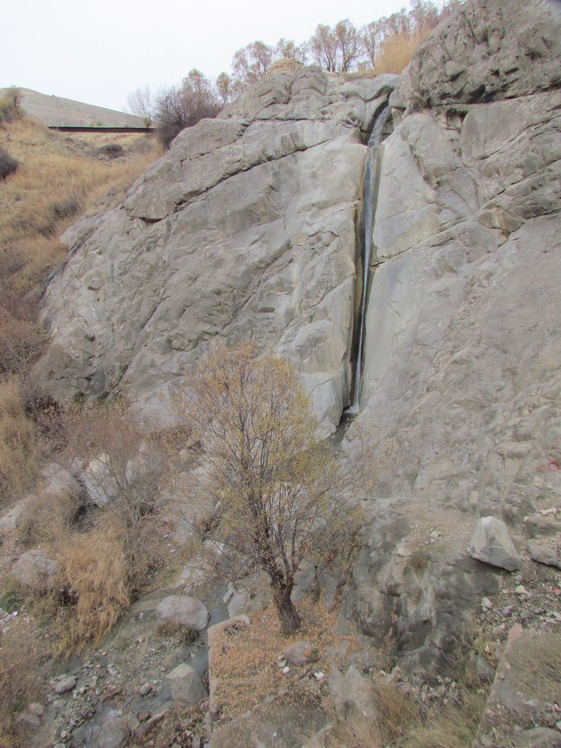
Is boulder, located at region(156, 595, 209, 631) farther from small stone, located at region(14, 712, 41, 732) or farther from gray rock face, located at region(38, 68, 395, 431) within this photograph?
gray rock face, located at region(38, 68, 395, 431)

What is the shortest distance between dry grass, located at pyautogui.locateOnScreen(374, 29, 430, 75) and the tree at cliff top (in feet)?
41.0

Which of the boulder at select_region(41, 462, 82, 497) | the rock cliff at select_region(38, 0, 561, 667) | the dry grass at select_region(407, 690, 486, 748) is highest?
the rock cliff at select_region(38, 0, 561, 667)

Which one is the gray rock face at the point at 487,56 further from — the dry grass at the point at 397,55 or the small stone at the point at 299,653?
the small stone at the point at 299,653

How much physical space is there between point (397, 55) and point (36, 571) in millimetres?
16755

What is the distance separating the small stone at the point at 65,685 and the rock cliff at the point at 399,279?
410 centimetres

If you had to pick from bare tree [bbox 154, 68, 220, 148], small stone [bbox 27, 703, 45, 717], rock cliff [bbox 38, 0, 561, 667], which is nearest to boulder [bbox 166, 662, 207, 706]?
small stone [bbox 27, 703, 45, 717]

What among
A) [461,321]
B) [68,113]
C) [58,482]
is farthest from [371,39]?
[68,113]

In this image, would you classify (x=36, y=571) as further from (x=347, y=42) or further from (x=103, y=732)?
(x=347, y=42)

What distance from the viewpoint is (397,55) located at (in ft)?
44.3

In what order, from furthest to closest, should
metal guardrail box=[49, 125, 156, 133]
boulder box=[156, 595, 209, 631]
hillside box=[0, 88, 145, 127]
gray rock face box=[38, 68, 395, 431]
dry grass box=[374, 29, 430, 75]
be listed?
hillside box=[0, 88, 145, 127], metal guardrail box=[49, 125, 156, 133], dry grass box=[374, 29, 430, 75], gray rock face box=[38, 68, 395, 431], boulder box=[156, 595, 209, 631]

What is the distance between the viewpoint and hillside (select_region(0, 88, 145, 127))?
101ft

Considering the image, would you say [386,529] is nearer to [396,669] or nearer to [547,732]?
[396,669]

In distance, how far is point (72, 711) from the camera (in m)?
5.67

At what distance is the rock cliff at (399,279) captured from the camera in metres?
5.30
